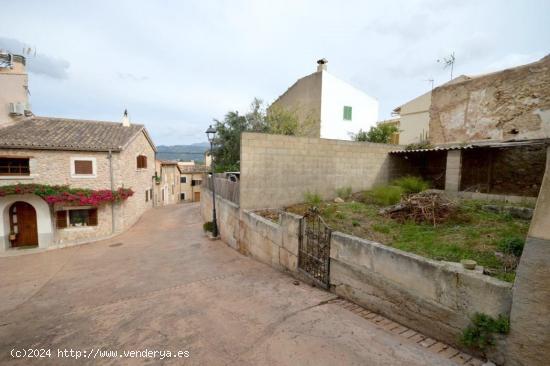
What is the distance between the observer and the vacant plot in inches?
164

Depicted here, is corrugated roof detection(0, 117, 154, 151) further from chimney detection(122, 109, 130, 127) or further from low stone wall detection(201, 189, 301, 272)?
low stone wall detection(201, 189, 301, 272)

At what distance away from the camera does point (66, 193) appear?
42.7 ft

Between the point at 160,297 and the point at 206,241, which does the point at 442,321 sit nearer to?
the point at 160,297

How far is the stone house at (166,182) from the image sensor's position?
27953mm

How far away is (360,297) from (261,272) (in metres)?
3.06

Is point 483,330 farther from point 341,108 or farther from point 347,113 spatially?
point 347,113

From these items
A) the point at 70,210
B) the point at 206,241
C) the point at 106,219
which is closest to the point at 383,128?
the point at 206,241

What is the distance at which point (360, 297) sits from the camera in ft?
14.4

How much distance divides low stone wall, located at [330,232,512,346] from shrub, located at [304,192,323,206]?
4659mm

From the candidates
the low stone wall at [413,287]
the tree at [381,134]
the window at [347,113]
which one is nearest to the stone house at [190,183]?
the window at [347,113]

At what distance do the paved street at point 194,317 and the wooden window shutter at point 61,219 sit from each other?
5215 mm

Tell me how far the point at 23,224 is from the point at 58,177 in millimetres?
3817

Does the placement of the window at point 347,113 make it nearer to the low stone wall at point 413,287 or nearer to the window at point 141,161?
the low stone wall at point 413,287

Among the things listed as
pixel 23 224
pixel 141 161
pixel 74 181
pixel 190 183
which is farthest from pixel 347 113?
pixel 190 183
